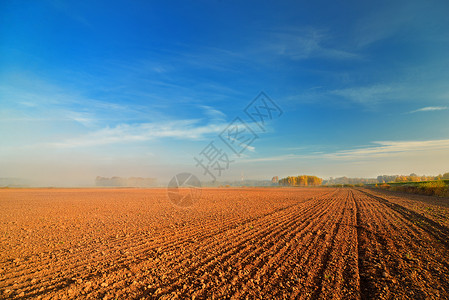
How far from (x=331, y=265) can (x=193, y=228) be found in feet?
25.0

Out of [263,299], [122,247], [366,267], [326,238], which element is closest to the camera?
[263,299]

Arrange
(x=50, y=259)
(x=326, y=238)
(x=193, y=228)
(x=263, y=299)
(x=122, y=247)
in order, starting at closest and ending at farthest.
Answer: (x=263, y=299) → (x=50, y=259) → (x=122, y=247) → (x=326, y=238) → (x=193, y=228)

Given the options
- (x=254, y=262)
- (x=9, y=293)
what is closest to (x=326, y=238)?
(x=254, y=262)

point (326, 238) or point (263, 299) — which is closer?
point (263, 299)

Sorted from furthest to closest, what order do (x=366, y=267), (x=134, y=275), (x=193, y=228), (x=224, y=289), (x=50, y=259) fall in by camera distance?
(x=193, y=228) → (x=50, y=259) → (x=366, y=267) → (x=134, y=275) → (x=224, y=289)

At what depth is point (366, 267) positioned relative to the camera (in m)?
6.31

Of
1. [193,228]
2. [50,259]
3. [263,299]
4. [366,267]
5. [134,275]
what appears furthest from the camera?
[193,228]

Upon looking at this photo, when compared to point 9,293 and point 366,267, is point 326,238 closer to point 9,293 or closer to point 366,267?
point 366,267

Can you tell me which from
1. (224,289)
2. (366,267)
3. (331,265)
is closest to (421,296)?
Answer: (366,267)

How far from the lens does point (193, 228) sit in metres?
12.0

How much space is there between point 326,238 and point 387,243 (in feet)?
7.64

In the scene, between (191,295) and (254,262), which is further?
(254,262)

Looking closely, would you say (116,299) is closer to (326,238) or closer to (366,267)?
(366,267)

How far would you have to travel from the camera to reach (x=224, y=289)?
4.97 metres
